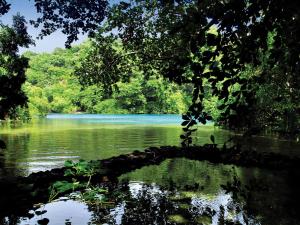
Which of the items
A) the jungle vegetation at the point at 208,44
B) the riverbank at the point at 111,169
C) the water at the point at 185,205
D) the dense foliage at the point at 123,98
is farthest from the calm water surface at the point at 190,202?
the dense foliage at the point at 123,98

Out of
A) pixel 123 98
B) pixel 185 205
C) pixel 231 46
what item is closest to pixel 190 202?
pixel 185 205

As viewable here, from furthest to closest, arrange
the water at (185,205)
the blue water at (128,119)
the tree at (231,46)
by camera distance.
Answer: the blue water at (128,119) → the water at (185,205) → the tree at (231,46)

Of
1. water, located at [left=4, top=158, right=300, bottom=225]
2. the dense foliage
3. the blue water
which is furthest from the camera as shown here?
the dense foliage

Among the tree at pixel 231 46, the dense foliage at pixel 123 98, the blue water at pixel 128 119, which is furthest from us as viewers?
the dense foliage at pixel 123 98

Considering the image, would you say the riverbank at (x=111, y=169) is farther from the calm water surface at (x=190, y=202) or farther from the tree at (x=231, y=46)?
the tree at (x=231, y=46)

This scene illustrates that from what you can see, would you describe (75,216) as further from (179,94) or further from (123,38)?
(179,94)

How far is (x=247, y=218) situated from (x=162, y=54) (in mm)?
11062

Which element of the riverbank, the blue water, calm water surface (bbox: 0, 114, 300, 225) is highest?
the riverbank

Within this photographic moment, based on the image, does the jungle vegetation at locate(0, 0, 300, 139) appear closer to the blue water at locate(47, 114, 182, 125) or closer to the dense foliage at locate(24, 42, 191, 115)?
the blue water at locate(47, 114, 182, 125)

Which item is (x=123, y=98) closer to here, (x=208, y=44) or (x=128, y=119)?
(x=128, y=119)

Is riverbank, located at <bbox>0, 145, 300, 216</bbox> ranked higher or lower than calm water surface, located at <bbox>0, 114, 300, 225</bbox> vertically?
higher

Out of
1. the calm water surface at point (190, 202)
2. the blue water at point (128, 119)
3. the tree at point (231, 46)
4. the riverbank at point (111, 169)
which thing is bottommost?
the blue water at point (128, 119)

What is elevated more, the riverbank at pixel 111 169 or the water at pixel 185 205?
the riverbank at pixel 111 169

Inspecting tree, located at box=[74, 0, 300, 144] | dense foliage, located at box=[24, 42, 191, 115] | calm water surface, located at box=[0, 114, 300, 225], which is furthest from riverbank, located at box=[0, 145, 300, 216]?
dense foliage, located at box=[24, 42, 191, 115]
